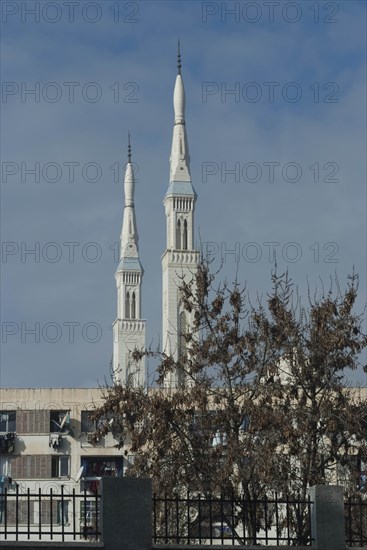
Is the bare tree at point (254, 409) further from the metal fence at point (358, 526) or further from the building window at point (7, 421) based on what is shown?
the building window at point (7, 421)

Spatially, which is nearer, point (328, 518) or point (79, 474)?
point (328, 518)

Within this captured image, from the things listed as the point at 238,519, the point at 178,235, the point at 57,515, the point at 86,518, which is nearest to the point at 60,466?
the point at 57,515

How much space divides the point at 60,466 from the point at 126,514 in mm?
41660

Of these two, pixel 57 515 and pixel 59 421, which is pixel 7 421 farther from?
pixel 57 515

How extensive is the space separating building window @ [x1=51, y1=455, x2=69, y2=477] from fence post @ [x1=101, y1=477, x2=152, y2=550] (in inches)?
1617

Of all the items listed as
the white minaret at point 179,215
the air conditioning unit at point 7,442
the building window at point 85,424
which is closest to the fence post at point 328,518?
the building window at point 85,424

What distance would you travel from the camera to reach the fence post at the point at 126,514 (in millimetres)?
Result: 17156

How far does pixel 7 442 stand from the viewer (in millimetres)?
56812

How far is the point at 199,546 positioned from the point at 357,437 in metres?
10.2

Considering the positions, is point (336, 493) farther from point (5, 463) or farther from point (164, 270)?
point (164, 270)

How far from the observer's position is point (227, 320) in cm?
2758

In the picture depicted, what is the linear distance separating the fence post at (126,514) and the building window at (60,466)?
41.1m

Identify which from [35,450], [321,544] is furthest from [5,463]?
[321,544]

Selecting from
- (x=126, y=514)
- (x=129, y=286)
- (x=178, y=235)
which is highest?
(x=178, y=235)
